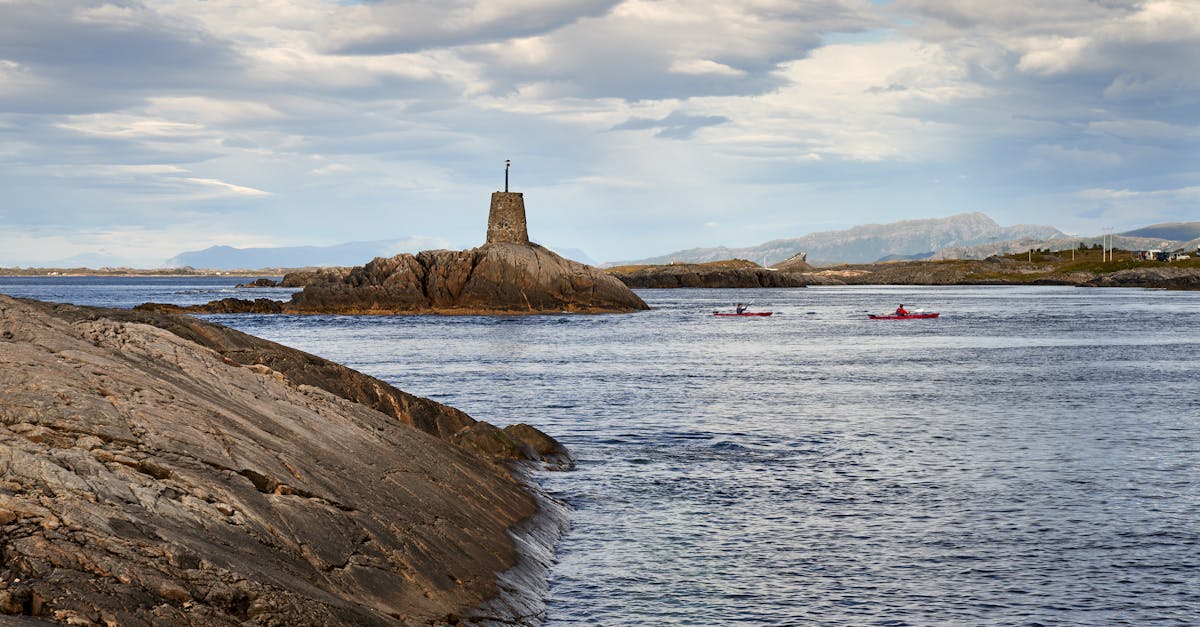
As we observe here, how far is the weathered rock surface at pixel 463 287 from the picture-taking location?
98000mm

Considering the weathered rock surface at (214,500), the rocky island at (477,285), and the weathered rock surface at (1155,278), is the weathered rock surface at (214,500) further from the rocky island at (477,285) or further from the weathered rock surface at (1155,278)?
the weathered rock surface at (1155,278)

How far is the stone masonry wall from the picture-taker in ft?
346

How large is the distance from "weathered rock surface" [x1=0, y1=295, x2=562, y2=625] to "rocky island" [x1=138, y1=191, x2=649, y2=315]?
265ft

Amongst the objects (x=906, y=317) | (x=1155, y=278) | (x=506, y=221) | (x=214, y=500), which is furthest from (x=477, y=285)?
(x=1155, y=278)

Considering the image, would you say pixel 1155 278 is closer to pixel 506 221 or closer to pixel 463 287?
pixel 506 221

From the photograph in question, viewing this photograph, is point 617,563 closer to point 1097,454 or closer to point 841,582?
point 841,582

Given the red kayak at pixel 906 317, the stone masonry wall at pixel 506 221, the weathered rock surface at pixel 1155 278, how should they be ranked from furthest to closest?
the weathered rock surface at pixel 1155 278 → the stone masonry wall at pixel 506 221 → the red kayak at pixel 906 317

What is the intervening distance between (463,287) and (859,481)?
7894 cm

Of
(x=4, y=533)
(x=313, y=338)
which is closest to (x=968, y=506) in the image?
(x=4, y=533)

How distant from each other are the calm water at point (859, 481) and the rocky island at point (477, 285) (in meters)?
42.3

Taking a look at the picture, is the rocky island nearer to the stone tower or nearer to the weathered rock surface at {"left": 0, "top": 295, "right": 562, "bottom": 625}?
the stone tower

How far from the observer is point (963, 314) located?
A: 106 meters

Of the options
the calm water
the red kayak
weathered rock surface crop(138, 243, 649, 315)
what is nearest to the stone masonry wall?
weathered rock surface crop(138, 243, 649, 315)

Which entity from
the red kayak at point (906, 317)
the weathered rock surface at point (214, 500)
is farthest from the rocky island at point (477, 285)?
the weathered rock surface at point (214, 500)
